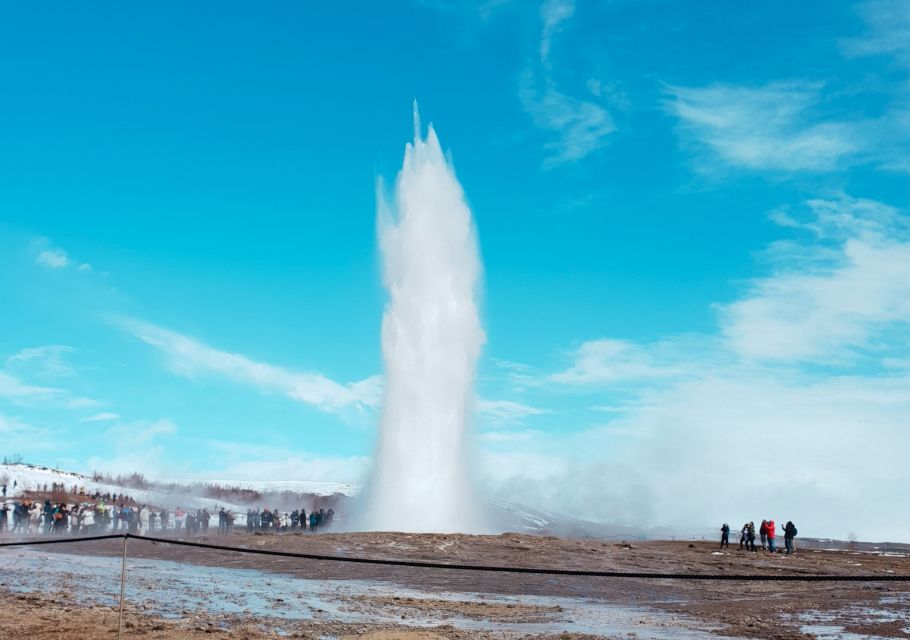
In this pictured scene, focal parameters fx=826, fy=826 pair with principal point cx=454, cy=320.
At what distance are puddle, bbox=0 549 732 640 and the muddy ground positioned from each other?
14 centimetres

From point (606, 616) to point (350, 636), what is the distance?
652cm

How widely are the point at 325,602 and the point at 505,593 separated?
5.21 metres

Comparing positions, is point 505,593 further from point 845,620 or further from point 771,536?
point 771,536

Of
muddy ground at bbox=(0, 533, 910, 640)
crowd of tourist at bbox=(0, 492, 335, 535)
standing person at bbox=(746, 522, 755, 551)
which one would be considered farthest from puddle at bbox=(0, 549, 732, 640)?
standing person at bbox=(746, 522, 755, 551)

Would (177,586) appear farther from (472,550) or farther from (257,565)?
(472,550)

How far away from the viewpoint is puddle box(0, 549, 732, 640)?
15266 mm

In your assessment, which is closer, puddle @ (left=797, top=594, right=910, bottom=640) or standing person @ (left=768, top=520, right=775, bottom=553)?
puddle @ (left=797, top=594, right=910, bottom=640)

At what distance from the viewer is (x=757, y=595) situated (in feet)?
73.6

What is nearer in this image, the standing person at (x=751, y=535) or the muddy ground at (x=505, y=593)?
the muddy ground at (x=505, y=593)

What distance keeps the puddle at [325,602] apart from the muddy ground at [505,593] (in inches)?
5.5

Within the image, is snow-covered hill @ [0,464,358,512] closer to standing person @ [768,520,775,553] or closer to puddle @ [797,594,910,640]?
standing person @ [768,520,775,553]

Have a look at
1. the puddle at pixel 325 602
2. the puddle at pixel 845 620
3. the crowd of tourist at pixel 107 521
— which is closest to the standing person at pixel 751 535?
the puddle at pixel 845 620

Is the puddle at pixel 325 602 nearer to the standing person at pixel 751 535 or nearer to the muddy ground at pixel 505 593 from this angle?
the muddy ground at pixel 505 593

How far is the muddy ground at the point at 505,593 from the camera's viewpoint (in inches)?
547
